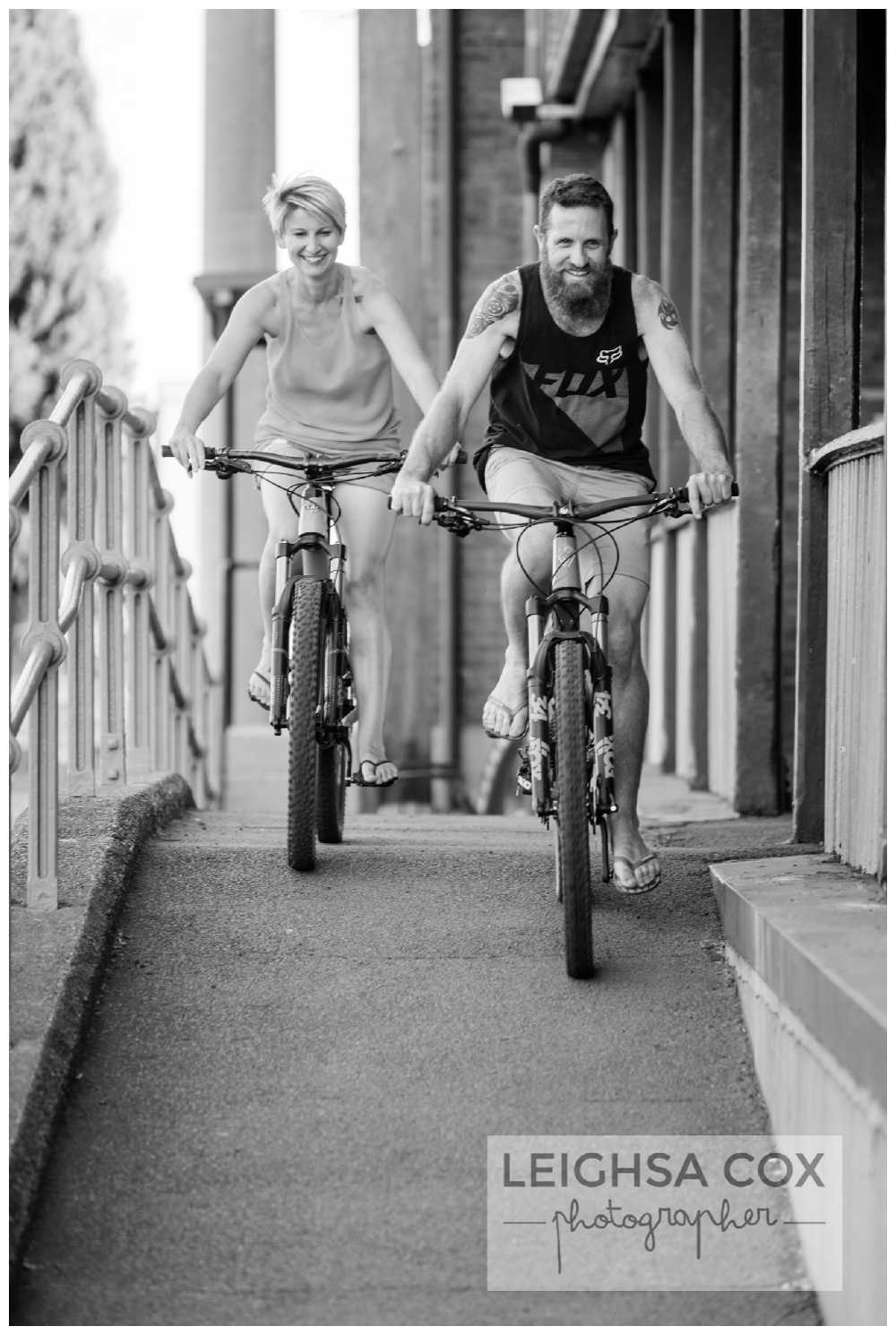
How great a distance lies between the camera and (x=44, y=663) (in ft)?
13.7

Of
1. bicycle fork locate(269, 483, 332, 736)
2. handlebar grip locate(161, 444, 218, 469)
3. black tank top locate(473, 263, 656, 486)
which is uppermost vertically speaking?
black tank top locate(473, 263, 656, 486)

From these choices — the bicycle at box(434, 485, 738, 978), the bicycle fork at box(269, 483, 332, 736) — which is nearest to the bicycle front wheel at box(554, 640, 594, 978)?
the bicycle at box(434, 485, 738, 978)

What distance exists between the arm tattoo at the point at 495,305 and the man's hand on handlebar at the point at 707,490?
0.76 metres

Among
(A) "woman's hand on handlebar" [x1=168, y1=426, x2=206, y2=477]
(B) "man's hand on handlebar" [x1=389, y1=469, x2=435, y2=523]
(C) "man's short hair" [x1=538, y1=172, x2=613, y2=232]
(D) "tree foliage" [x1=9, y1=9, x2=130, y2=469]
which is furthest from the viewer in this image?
(D) "tree foliage" [x1=9, y1=9, x2=130, y2=469]

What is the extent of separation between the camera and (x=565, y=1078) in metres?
3.79

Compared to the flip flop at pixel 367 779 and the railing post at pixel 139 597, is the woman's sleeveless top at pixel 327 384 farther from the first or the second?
the flip flop at pixel 367 779

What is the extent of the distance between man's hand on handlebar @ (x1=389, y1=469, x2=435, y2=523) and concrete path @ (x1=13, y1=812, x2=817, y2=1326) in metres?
1.03

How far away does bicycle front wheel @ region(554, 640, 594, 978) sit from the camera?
4.00 m

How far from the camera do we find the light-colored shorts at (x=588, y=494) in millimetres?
4598

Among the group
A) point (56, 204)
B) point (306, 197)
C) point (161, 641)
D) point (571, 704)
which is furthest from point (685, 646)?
point (56, 204)

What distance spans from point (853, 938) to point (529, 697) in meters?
1.06

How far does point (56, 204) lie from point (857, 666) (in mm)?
19651

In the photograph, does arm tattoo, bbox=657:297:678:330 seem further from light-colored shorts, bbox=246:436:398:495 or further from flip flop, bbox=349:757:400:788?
flip flop, bbox=349:757:400:788

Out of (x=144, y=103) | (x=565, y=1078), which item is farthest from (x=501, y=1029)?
(x=144, y=103)
